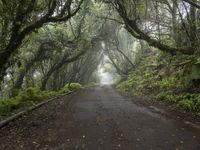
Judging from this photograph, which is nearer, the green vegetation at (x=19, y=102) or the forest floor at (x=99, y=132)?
the forest floor at (x=99, y=132)

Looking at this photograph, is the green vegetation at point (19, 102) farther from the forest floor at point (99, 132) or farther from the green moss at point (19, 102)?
the forest floor at point (99, 132)

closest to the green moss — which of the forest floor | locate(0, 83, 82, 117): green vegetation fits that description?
locate(0, 83, 82, 117): green vegetation

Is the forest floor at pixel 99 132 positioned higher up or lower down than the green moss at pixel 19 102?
lower down

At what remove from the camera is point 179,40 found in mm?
18656

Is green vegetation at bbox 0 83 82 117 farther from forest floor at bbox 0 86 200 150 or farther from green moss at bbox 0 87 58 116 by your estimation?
forest floor at bbox 0 86 200 150

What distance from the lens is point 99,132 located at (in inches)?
298

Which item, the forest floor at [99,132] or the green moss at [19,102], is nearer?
the forest floor at [99,132]

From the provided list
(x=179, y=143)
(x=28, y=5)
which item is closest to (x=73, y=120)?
(x=179, y=143)

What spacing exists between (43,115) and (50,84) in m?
22.0

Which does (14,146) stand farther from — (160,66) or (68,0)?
(160,66)

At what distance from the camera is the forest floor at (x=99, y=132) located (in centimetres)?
639

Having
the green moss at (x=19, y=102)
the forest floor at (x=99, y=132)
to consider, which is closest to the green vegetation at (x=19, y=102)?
the green moss at (x=19, y=102)

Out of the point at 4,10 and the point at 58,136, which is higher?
the point at 4,10

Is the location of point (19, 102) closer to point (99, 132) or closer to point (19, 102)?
point (19, 102)
